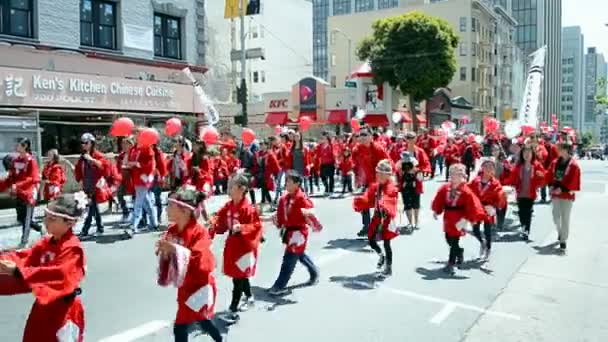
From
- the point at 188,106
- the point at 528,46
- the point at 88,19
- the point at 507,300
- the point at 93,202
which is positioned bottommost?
the point at 507,300

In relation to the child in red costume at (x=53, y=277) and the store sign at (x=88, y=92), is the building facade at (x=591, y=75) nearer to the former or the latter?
the store sign at (x=88, y=92)

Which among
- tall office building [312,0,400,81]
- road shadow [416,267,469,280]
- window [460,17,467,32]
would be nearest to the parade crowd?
road shadow [416,267,469,280]

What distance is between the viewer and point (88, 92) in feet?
71.1

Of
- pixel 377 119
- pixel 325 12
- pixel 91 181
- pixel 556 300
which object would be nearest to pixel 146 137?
pixel 91 181

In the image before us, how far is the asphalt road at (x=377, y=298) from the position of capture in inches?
235

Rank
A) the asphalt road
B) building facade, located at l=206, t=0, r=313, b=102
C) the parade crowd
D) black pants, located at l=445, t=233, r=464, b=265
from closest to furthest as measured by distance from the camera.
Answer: the parade crowd, the asphalt road, black pants, located at l=445, t=233, r=464, b=265, building facade, located at l=206, t=0, r=313, b=102

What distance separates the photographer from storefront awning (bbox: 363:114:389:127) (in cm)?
4840

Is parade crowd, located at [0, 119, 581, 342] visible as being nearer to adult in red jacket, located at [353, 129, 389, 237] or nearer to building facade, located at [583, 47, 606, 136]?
adult in red jacket, located at [353, 129, 389, 237]

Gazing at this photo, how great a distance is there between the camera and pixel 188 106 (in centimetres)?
2620

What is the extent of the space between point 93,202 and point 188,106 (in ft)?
50.8

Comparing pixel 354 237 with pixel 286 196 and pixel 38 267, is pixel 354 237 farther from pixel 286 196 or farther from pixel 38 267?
pixel 38 267

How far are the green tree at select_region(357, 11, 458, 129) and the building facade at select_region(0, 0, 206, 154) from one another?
918 inches

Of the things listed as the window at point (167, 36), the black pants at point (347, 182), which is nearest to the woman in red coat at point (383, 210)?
the black pants at point (347, 182)

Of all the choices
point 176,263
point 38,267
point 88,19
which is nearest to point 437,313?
point 176,263
